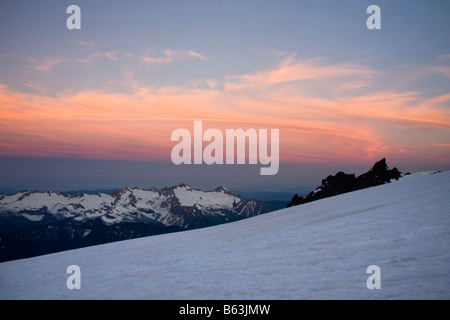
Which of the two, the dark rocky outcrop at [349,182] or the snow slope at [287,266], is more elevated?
the dark rocky outcrop at [349,182]

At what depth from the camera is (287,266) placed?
907 cm

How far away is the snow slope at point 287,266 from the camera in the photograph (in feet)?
23.8

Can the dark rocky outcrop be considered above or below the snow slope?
above

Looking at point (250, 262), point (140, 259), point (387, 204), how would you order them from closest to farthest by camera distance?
point (250, 262) < point (140, 259) < point (387, 204)

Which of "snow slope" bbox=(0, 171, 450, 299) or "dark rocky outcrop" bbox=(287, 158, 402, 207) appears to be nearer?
"snow slope" bbox=(0, 171, 450, 299)

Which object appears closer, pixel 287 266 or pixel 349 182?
pixel 287 266

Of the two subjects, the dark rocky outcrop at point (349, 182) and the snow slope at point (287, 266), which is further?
the dark rocky outcrop at point (349, 182)

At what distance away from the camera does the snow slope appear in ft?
23.8

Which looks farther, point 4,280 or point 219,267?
point 4,280

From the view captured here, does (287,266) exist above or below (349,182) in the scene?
below
